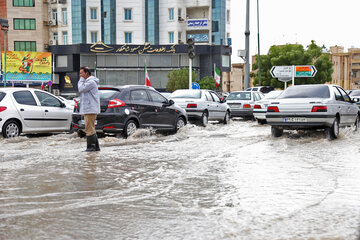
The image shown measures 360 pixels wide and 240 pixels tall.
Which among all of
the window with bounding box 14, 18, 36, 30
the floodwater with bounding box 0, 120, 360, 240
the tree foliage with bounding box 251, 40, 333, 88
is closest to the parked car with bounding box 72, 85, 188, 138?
the floodwater with bounding box 0, 120, 360, 240

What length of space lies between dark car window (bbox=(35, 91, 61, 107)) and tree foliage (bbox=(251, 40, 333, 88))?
5033cm

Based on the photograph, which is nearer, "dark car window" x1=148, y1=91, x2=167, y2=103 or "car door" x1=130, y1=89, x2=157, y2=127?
"car door" x1=130, y1=89, x2=157, y2=127

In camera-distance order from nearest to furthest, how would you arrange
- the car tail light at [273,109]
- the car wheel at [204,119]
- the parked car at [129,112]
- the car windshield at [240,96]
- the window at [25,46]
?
the parked car at [129,112]
the car tail light at [273,109]
the car wheel at [204,119]
the car windshield at [240,96]
the window at [25,46]

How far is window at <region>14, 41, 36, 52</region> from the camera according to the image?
206 ft

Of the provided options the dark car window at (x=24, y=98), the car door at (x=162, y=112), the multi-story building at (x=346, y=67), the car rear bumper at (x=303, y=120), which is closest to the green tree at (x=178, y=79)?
the car door at (x=162, y=112)

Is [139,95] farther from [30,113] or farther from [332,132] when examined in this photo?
[332,132]

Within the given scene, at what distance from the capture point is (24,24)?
207 feet

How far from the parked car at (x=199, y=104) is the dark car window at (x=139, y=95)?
4881 millimetres

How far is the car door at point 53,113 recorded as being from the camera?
1440 centimetres

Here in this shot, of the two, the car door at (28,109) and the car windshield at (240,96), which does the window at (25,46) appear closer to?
the car windshield at (240,96)

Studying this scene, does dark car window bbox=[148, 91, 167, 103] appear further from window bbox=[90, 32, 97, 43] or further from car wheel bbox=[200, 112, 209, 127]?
window bbox=[90, 32, 97, 43]

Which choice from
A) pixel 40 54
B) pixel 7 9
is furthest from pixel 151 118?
pixel 7 9

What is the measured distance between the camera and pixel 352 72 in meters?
115

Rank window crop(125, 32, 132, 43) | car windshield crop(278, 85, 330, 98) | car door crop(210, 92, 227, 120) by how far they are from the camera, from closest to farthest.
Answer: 1. car windshield crop(278, 85, 330, 98)
2. car door crop(210, 92, 227, 120)
3. window crop(125, 32, 132, 43)
